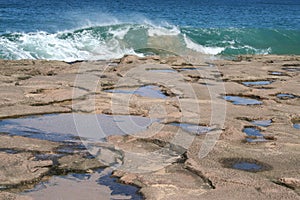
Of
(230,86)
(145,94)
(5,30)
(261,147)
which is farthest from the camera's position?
(5,30)

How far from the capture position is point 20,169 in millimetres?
4703

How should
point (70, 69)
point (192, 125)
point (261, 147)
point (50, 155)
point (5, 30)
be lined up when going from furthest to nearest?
point (5, 30), point (70, 69), point (192, 125), point (261, 147), point (50, 155)

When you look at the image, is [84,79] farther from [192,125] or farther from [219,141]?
[219,141]

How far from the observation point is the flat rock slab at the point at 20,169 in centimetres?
447

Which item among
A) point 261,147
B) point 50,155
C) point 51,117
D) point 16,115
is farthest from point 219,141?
point 16,115

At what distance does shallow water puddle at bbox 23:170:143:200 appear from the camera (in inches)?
166

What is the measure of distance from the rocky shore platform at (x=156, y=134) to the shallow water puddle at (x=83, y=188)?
0.02m

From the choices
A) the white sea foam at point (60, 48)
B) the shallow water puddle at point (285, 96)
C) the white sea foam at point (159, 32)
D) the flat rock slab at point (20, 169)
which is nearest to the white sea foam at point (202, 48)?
the white sea foam at point (159, 32)

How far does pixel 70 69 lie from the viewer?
11.3 metres

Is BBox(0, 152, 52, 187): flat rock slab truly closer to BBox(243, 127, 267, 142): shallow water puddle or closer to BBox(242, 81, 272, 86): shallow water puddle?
BBox(243, 127, 267, 142): shallow water puddle

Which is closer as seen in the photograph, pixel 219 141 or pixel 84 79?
pixel 219 141

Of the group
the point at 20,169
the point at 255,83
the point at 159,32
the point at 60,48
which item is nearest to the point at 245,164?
the point at 20,169

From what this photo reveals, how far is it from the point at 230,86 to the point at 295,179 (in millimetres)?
5053

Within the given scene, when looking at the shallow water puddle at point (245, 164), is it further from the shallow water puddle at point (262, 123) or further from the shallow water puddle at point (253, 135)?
the shallow water puddle at point (262, 123)
